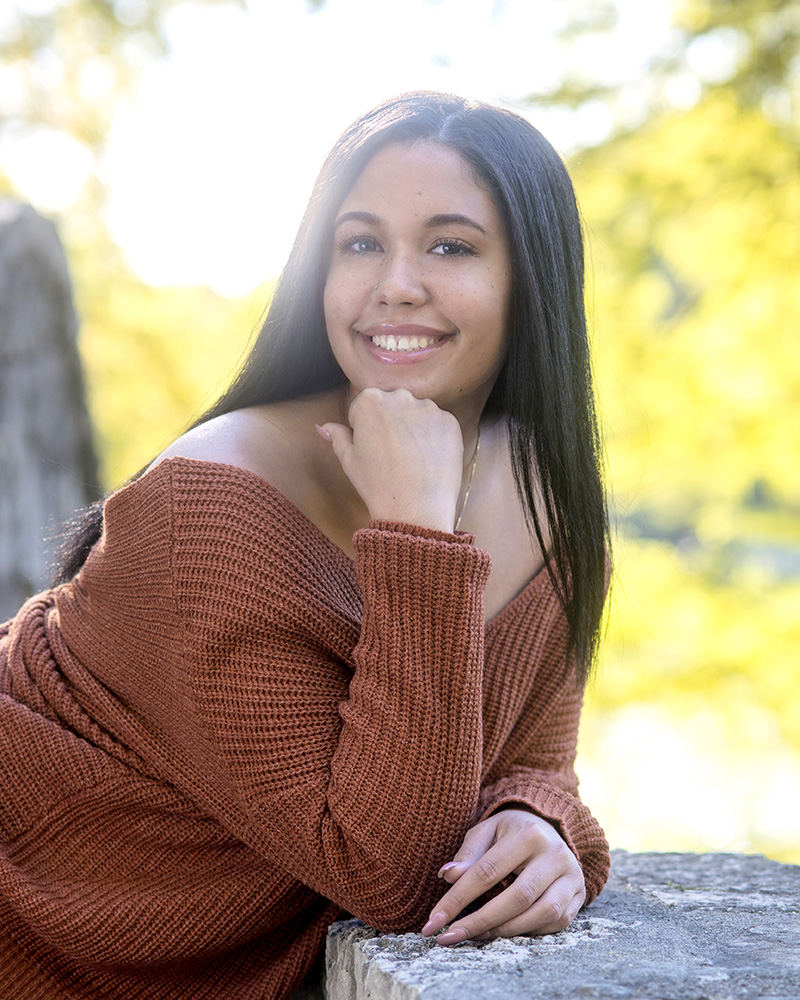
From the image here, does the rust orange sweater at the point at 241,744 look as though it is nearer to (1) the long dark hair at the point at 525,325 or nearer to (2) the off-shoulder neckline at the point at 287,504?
(2) the off-shoulder neckline at the point at 287,504

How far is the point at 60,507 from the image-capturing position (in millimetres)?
4805

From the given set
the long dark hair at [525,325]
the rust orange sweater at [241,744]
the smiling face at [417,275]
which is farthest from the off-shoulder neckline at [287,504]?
the smiling face at [417,275]

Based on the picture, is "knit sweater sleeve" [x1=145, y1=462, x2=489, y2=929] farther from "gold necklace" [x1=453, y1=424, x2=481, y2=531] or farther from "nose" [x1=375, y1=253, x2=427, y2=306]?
"gold necklace" [x1=453, y1=424, x2=481, y2=531]

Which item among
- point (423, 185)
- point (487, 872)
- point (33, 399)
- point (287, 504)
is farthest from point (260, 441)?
point (33, 399)

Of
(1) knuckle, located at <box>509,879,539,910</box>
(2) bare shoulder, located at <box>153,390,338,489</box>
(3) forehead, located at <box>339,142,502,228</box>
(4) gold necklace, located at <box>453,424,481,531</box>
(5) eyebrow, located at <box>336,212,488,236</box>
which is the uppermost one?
(3) forehead, located at <box>339,142,502,228</box>

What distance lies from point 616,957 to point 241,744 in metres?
0.58

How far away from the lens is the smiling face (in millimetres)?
1679

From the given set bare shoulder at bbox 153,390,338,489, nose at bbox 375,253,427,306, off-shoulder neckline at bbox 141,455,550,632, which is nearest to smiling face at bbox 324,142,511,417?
nose at bbox 375,253,427,306

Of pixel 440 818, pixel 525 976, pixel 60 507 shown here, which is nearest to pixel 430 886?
pixel 440 818

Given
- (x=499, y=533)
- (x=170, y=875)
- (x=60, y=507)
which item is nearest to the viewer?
(x=170, y=875)

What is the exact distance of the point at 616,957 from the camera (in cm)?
140

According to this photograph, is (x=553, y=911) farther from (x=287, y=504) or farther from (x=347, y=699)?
(x=287, y=504)

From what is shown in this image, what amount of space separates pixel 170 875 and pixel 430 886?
1.43 feet

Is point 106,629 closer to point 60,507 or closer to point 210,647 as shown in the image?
point 210,647
